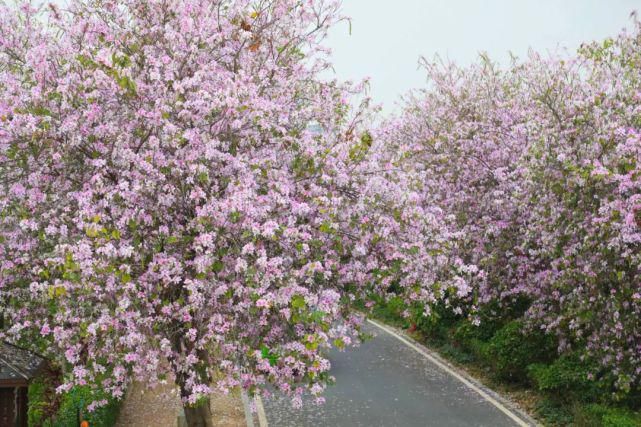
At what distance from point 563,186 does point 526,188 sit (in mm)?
1879

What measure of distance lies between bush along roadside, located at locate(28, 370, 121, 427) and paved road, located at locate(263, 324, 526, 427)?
3.78 metres

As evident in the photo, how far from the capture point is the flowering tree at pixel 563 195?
1192 cm

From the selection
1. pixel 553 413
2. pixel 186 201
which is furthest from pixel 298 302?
pixel 553 413

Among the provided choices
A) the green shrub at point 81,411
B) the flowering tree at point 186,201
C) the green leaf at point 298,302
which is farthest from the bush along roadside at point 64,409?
the green leaf at point 298,302

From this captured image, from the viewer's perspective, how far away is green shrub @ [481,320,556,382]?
683 inches

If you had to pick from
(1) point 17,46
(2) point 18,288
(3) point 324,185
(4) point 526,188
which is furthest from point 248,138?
(4) point 526,188

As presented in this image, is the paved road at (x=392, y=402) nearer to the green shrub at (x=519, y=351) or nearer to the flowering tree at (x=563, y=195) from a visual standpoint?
the green shrub at (x=519, y=351)

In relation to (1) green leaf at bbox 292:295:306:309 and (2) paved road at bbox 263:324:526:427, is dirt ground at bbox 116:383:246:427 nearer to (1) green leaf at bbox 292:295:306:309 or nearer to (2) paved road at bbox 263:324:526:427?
(2) paved road at bbox 263:324:526:427

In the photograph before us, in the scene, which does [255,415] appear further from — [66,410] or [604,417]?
[604,417]

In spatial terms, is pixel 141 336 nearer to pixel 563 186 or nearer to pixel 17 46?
pixel 17 46

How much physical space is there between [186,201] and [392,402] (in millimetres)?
10280

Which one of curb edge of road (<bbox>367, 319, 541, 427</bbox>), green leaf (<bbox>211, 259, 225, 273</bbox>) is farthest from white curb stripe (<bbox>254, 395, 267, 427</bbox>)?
green leaf (<bbox>211, 259, 225, 273</bbox>)

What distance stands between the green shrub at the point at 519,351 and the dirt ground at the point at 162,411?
663 centimetres

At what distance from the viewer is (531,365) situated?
1655cm
